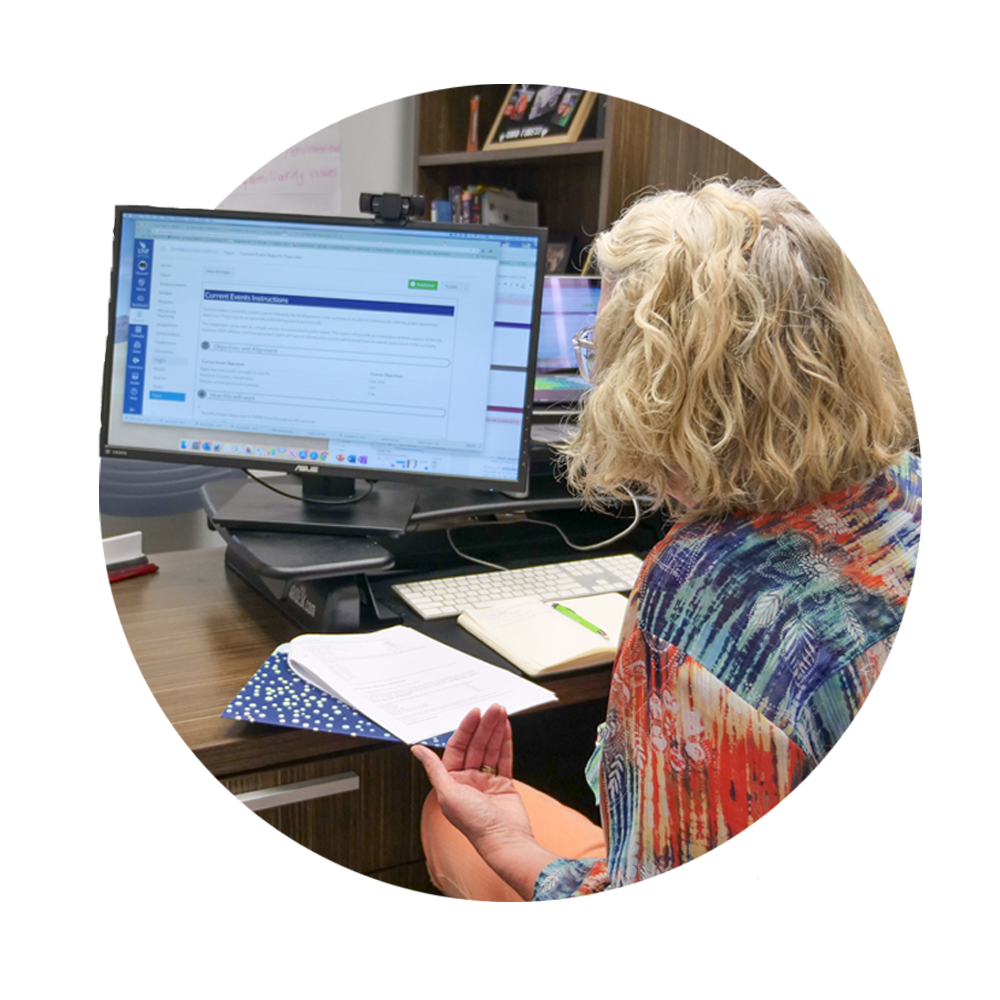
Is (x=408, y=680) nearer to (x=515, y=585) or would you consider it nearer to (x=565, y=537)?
(x=515, y=585)

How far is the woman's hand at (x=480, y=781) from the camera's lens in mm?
991

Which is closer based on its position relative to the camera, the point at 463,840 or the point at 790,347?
the point at 790,347

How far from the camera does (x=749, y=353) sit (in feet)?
2.74

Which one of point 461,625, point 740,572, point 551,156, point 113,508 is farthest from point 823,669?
point 551,156

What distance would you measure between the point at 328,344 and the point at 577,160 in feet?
4.98

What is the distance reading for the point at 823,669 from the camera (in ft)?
2.60

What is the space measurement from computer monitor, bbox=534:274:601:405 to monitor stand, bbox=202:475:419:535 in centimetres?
43

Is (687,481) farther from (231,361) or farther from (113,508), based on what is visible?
(113,508)

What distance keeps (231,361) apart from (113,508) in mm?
920

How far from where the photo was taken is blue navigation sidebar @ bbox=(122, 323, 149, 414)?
1217 mm

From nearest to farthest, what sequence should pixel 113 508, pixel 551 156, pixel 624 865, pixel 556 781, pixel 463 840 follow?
pixel 624 865 < pixel 463 840 < pixel 556 781 < pixel 113 508 < pixel 551 156

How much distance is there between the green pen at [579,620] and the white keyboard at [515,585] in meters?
0.03

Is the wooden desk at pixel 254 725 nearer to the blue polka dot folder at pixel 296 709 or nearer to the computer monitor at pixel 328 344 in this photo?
the blue polka dot folder at pixel 296 709

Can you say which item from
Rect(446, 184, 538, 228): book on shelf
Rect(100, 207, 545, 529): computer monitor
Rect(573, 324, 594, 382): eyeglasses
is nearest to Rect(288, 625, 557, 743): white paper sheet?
Rect(100, 207, 545, 529): computer monitor
